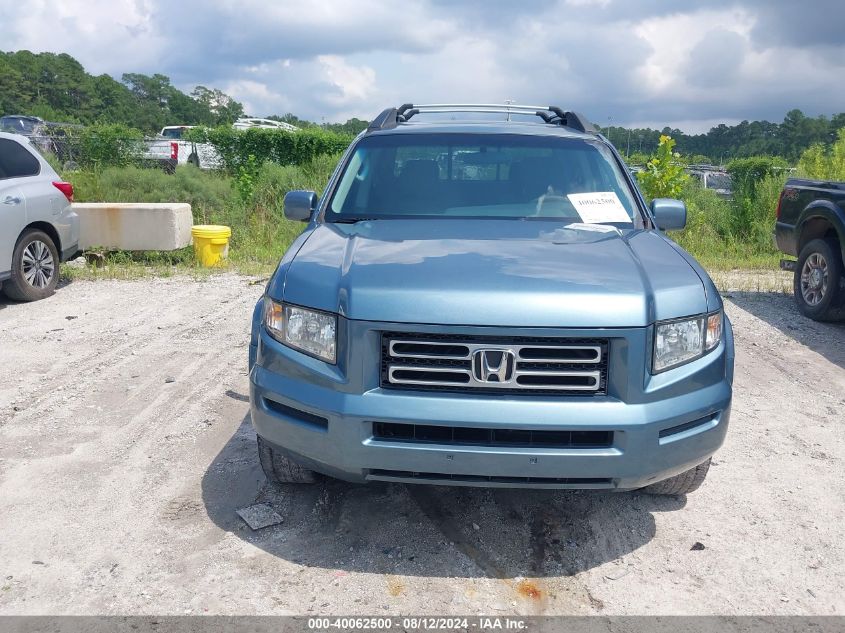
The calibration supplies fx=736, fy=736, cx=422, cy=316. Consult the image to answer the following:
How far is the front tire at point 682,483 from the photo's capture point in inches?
137

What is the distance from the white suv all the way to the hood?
555 cm

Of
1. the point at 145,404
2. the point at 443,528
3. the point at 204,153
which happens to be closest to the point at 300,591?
the point at 443,528

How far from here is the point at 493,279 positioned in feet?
9.64

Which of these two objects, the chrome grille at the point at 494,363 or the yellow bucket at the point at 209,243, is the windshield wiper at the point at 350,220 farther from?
the yellow bucket at the point at 209,243

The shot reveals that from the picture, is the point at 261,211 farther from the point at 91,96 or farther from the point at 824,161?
the point at 91,96

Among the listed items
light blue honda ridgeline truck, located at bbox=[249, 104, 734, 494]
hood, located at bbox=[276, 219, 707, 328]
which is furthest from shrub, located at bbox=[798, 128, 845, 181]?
light blue honda ridgeline truck, located at bbox=[249, 104, 734, 494]

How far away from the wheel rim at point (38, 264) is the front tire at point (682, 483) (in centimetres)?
706

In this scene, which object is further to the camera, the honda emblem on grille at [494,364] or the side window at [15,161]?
the side window at [15,161]

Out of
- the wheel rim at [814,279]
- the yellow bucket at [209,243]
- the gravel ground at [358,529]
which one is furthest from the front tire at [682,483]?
the yellow bucket at [209,243]

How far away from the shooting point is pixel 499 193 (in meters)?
4.18

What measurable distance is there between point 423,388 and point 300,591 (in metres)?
0.96

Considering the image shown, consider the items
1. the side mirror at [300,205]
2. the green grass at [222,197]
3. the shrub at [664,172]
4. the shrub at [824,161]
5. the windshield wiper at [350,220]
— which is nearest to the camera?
the windshield wiper at [350,220]

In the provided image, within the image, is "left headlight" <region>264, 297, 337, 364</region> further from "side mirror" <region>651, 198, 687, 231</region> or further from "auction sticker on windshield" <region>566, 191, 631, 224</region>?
"side mirror" <region>651, 198, 687, 231</region>

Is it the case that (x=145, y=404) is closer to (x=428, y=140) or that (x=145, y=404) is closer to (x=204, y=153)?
(x=428, y=140)
